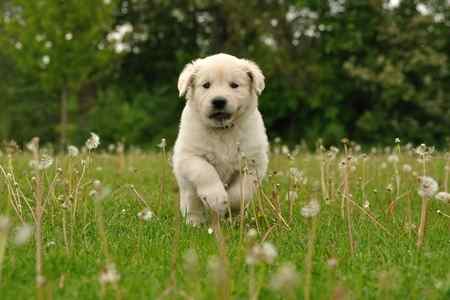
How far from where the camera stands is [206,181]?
15.9 ft

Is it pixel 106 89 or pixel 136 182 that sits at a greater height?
pixel 136 182

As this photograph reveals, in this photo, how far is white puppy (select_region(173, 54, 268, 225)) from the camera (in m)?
5.11

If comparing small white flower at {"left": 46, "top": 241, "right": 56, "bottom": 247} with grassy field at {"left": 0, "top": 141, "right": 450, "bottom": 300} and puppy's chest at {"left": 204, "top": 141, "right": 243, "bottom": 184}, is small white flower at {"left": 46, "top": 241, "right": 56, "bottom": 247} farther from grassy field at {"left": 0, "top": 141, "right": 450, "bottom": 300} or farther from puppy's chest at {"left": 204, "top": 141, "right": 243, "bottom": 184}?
puppy's chest at {"left": 204, "top": 141, "right": 243, "bottom": 184}

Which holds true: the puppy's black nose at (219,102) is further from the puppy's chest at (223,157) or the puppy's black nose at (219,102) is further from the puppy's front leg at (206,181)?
the puppy's front leg at (206,181)

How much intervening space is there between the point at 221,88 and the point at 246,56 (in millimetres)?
21054

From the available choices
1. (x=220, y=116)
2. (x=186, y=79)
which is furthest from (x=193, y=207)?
(x=186, y=79)

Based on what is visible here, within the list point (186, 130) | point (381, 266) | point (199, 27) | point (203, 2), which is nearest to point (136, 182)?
point (186, 130)

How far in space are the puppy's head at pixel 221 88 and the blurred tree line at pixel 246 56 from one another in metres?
15.0

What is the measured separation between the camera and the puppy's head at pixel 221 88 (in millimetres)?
5160

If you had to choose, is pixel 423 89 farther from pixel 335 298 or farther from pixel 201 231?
pixel 335 298

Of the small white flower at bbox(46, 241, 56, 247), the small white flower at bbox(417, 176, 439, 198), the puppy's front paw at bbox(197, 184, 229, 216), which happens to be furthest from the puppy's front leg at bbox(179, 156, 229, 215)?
the small white flower at bbox(417, 176, 439, 198)

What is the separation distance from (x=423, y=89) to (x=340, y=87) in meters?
3.02

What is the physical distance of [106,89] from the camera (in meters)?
29.9

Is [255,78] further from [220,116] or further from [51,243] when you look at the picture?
[51,243]
